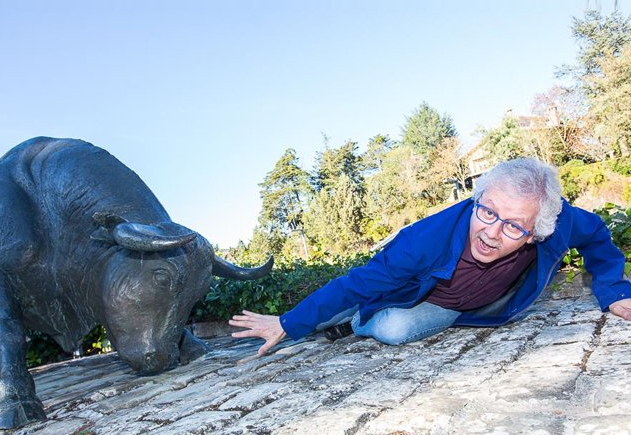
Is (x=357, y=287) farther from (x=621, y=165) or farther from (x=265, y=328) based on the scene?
(x=621, y=165)

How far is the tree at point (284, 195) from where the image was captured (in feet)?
131

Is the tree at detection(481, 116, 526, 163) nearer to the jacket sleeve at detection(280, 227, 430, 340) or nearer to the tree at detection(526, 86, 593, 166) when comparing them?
the tree at detection(526, 86, 593, 166)

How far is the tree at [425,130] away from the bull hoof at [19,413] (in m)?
40.4

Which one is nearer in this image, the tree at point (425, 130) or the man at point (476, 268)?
the man at point (476, 268)

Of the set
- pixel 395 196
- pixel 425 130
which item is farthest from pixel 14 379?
pixel 425 130

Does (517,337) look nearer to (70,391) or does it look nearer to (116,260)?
(116,260)

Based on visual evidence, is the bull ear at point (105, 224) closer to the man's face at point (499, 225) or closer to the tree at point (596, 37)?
the man's face at point (499, 225)

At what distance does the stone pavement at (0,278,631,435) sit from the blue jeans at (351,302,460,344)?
0.21ft

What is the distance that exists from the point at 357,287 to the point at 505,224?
907 millimetres

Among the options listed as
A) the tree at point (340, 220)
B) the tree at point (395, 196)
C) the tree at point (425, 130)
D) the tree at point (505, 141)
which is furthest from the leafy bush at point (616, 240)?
the tree at point (425, 130)

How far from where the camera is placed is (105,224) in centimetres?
329

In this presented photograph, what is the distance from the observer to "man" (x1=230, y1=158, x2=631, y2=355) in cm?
271

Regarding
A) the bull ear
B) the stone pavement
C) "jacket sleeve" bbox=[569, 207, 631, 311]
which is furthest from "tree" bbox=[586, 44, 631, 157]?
the bull ear

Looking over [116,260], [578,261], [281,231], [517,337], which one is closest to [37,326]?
[116,260]
